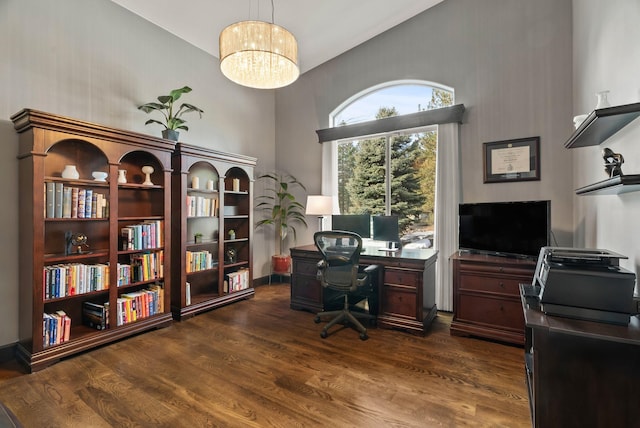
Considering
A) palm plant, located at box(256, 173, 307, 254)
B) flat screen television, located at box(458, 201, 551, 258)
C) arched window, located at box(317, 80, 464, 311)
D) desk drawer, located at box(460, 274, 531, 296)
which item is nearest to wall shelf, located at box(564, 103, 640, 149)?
flat screen television, located at box(458, 201, 551, 258)

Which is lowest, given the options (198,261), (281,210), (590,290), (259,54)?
(198,261)

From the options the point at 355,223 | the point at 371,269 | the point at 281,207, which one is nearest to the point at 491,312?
the point at 371,269

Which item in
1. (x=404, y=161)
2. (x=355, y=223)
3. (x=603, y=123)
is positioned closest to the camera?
(x=603, y=123)

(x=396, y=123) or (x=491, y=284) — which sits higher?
(x=396, y=123)

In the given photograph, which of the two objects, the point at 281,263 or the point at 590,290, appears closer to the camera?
the point at 590,290

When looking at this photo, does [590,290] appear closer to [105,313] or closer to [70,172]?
[105,313]

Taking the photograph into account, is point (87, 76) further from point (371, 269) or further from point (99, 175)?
point (371, 269)

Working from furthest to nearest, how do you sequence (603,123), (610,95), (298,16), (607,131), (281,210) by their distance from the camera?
(281,210) → (298,16) → (610,95) → (607,131) → (603,123)

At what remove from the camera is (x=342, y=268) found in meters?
3.09

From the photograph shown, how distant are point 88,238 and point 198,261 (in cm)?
113

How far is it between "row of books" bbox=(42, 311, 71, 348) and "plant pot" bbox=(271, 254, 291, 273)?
111 inches

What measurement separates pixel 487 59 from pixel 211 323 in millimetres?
4320

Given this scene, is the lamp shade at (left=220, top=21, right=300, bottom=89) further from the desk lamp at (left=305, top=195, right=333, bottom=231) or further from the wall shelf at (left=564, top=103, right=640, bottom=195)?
the wall shelf at (left=564, top=103, right=640, bottom=195)

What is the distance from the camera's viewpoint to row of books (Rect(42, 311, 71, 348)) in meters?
2.43
